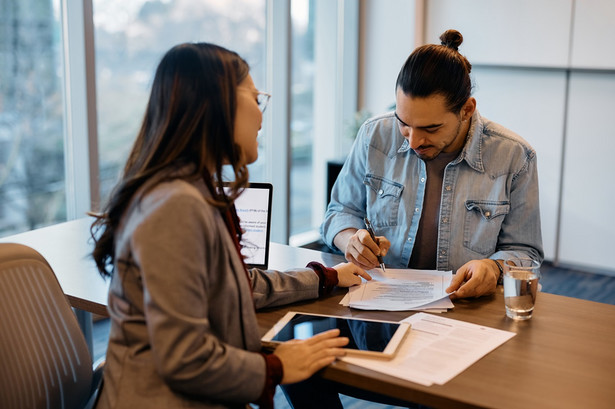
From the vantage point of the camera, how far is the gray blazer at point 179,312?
1.08 metres

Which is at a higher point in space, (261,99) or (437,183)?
(261,99)

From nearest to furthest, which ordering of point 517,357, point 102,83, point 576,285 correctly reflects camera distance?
point 517,357 < point 102,83 < point 576,285

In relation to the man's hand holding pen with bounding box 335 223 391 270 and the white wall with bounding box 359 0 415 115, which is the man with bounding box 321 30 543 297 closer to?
the man's hand holding pen with bounding box 335 223 391 270

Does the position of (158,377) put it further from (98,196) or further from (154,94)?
(98,196)

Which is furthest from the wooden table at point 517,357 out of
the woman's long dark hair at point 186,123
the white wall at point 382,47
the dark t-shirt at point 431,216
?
the white wall at point 382,47

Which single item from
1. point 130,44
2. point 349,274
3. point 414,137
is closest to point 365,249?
point 349,274

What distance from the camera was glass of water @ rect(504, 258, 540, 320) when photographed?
150cm

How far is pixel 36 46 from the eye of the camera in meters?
3.06

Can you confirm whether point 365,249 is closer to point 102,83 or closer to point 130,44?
point 102,83

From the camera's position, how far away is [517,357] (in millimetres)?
1309

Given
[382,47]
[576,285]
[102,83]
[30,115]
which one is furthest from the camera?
[382,47]

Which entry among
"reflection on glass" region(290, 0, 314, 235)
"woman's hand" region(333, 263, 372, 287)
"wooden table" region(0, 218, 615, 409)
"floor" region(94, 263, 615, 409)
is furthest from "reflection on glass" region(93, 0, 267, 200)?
"woman's hand" region(333, 263, 372, 287)

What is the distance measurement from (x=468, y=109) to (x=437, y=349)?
31.1 inches

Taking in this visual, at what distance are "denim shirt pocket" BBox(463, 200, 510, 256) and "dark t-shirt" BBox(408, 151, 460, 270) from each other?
0.09 meters
